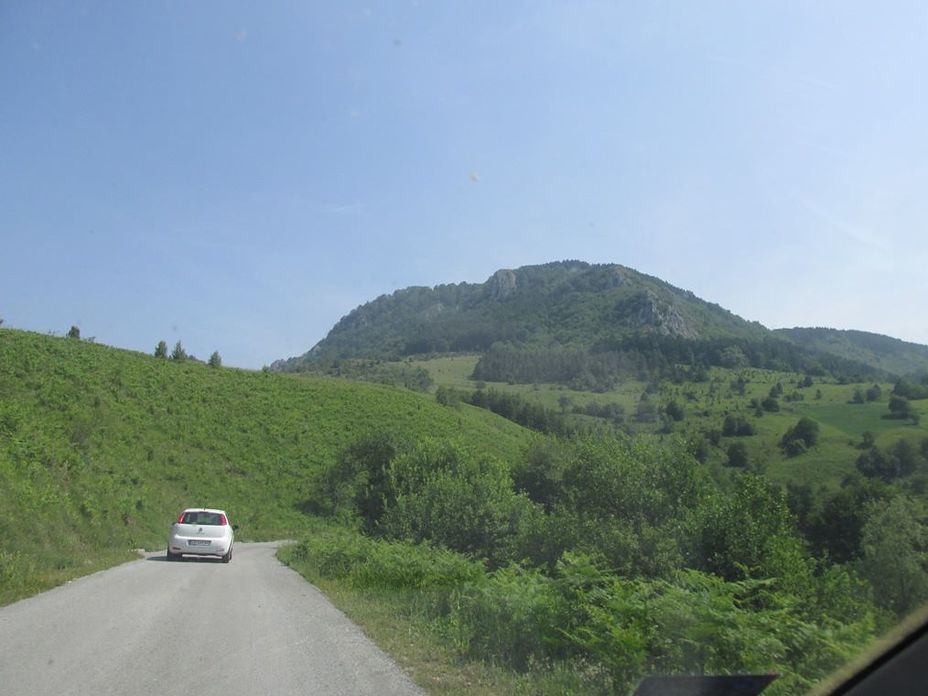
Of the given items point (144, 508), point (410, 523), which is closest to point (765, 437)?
point (410, 523)

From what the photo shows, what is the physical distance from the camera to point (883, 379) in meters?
69.4

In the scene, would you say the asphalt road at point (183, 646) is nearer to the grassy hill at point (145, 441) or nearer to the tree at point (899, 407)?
the grassy hill at point (145, 441)

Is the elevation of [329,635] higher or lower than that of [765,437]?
lower

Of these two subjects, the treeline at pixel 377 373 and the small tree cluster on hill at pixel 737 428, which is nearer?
the small tree cluster on hill at pixel 737 428

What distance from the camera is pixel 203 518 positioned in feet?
75.7

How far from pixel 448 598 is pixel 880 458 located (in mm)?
32330

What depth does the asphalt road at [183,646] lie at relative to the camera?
22.7 ft

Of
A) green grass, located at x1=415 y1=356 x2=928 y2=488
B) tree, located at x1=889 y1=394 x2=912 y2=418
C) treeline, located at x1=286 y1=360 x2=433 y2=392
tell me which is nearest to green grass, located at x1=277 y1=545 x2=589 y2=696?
green grass, located at x1=415 y1=356 x2=928 y2=488

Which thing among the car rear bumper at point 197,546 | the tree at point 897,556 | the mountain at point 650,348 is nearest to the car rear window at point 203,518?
the car rear bumper at point 197,546

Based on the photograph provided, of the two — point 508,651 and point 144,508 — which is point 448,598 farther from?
point 144,508

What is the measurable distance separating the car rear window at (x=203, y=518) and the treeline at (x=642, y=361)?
98.7m

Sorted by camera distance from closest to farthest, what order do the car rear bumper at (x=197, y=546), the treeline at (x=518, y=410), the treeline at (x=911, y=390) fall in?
the car rear bumper at (x=197, y=546)
the treeline at (x=911, y=390)
the treeline at (x=518, y=410)

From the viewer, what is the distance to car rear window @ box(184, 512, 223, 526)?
A: 2297cm

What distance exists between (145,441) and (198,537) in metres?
25.6
